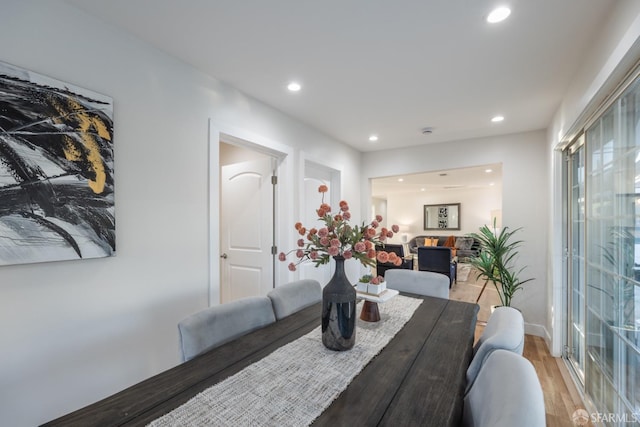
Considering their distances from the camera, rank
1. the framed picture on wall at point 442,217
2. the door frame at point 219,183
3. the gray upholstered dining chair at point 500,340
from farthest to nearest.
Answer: the framed picture on wall at point 442,217 → the door frame at point 219,183 → the gray upholstered dining chair at point 500,340

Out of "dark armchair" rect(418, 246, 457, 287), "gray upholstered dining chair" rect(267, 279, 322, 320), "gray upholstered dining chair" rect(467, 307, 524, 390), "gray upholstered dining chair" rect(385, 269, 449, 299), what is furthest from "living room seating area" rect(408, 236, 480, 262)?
"gray upholstered dining chair" rect(467, 307, 524, 390)

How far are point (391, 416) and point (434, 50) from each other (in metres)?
1.89

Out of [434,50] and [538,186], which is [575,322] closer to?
[538,186]

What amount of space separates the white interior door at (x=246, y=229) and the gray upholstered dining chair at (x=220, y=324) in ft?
4.28

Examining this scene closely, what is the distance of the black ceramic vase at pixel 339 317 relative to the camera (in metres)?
1.20

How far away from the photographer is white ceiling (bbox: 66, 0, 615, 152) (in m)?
1.40

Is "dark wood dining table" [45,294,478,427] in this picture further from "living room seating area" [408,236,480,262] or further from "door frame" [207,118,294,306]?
"living room seating area" [408,236,480,262]

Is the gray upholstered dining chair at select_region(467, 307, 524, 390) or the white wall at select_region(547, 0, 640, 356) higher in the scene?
the white wall at select_region(547, 0, 640, 356)

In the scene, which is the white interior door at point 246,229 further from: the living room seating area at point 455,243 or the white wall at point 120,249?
the living room seating area at point 455,243

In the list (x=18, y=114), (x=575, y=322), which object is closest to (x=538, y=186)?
(x=575, y=322)

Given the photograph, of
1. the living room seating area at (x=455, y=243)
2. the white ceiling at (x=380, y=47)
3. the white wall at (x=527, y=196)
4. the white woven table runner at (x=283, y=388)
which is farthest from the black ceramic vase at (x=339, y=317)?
the living room seating area at (x=455, y=243)

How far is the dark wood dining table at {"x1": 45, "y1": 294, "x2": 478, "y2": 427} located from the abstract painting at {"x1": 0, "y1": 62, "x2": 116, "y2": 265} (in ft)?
2.68

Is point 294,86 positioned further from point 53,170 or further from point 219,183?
point 53,170

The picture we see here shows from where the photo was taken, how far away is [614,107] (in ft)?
5.03
